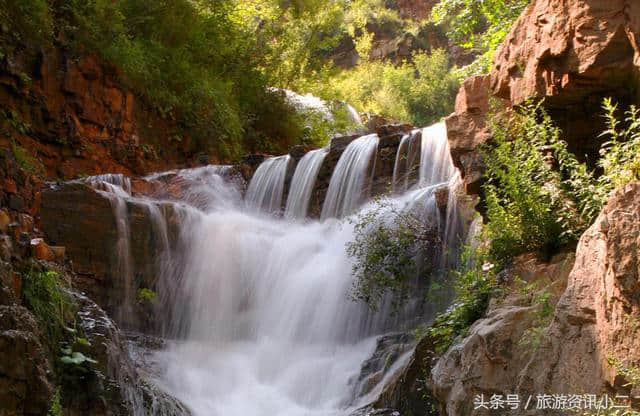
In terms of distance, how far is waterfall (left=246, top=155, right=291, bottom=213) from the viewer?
14.2 meters

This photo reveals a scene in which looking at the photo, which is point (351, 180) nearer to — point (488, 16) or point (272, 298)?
point (272, 298)

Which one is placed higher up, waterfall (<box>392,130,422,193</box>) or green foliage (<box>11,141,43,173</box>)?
waterfall (<box>392,130,422,193</box>)

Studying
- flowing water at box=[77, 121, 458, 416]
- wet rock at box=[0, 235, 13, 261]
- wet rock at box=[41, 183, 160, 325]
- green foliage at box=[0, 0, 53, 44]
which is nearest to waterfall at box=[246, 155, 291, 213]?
flowing water at box=[77, 121, 458, 416]

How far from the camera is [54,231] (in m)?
9.89

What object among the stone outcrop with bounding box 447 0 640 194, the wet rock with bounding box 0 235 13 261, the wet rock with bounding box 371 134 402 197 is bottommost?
the wet rock with bounding box 0 235 13 261

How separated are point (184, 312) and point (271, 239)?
2.08 meters

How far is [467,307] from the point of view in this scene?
6.32 m

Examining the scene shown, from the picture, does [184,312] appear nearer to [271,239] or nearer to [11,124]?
[271,239]

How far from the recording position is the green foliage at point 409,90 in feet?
81.3

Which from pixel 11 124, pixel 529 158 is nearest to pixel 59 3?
pixel 11 124

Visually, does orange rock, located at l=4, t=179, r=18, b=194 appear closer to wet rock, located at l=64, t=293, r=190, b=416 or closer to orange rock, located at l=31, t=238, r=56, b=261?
orange rock, located at l=31, t=238, r=56, b=261

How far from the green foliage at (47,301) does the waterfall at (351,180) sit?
7.42 m

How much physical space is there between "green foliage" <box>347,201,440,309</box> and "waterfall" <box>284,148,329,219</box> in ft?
13.5

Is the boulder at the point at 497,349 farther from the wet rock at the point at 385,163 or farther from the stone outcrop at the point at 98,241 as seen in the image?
the wet rock at the point at 385,163
